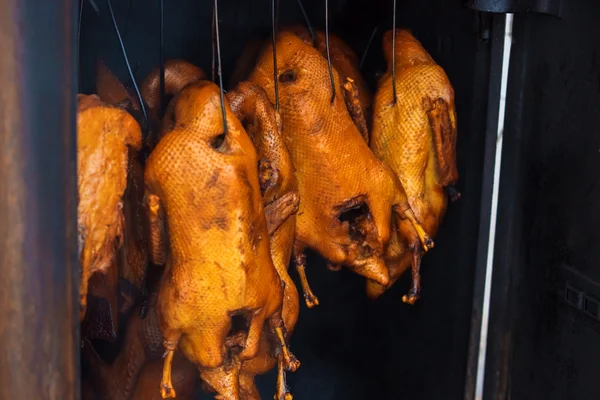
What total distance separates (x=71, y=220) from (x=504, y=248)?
1336 millimetres

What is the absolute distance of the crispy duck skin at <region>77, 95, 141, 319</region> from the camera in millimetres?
1440

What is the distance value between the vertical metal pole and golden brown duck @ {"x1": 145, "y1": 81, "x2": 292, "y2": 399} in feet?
1.22

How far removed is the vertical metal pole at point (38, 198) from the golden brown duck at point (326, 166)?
0.79 meters

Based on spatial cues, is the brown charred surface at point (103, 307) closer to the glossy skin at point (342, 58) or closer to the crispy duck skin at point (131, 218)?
the crispy duck skin at point (131, 218)

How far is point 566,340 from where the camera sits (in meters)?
1.97

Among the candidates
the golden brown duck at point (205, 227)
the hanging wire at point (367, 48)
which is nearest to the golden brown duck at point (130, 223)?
the golden brown duck at point (205, 227)

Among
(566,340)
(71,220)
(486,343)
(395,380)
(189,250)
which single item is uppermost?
(71,220)

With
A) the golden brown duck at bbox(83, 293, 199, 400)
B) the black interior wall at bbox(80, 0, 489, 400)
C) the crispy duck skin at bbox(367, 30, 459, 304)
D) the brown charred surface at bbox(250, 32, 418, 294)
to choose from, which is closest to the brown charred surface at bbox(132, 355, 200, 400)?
the golden brown duck at bbox(83, 293, 199, 400)

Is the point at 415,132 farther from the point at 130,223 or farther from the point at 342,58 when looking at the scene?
the point at 130,223

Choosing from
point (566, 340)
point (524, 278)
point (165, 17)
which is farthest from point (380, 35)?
point (566, 340)

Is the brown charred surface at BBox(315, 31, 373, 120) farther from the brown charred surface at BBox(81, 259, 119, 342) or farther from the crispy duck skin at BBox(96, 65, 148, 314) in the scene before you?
the brown charred surface at BBox(81, 259, 119, 342)

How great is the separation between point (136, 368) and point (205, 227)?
56 centimetres

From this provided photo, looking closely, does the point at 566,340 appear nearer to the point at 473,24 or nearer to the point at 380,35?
the point at 473,24

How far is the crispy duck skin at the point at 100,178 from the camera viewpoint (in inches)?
56.7
